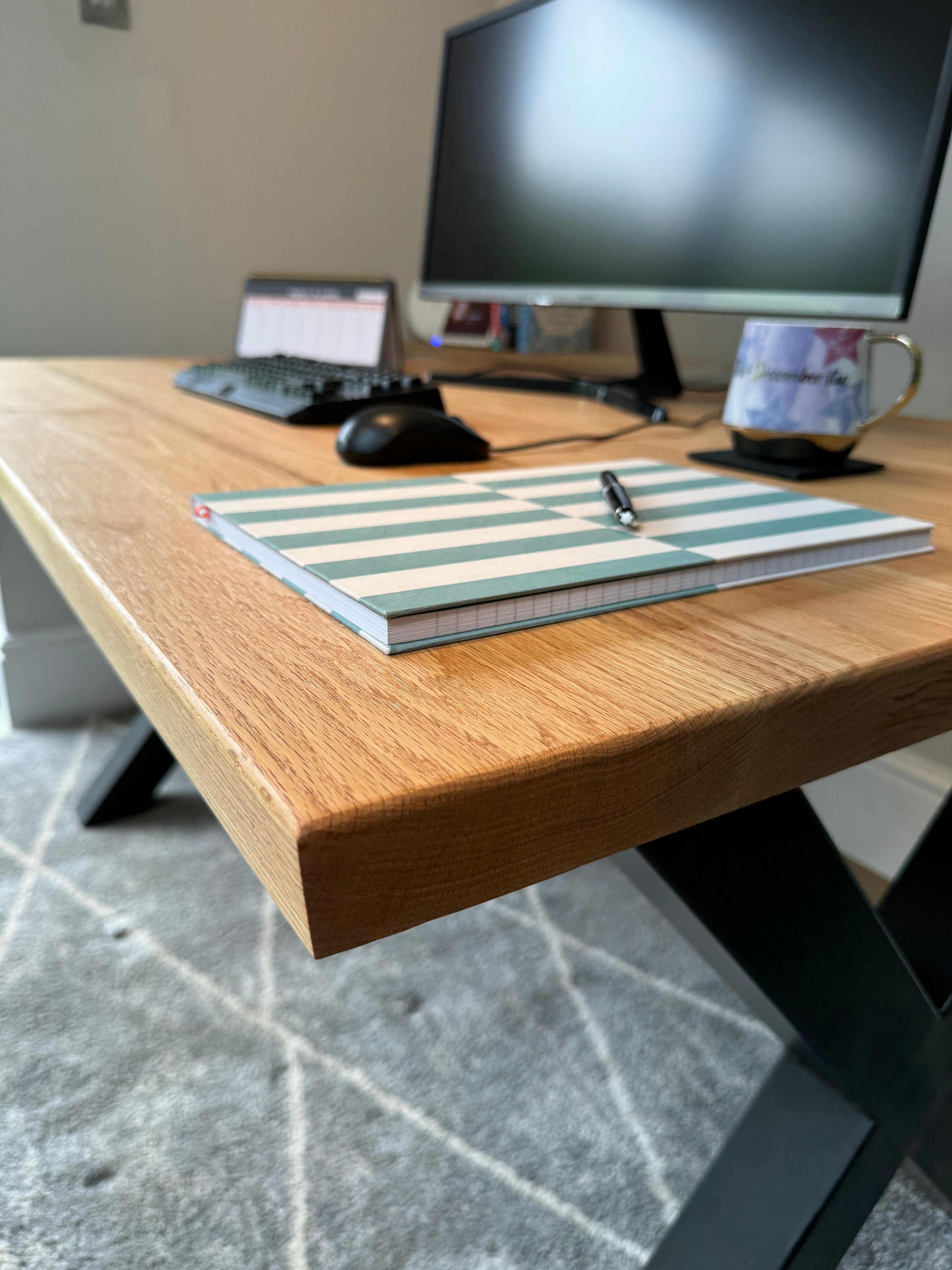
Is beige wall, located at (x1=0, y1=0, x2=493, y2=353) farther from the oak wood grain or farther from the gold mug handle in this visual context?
the gold mug handle

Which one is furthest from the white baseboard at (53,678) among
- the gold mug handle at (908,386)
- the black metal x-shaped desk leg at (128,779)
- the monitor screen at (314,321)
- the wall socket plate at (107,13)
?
the gold mug handle at (908,386)

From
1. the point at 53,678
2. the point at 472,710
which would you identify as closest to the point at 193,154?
the point at 53,678

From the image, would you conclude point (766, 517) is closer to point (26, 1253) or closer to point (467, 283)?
point (26, 1253)

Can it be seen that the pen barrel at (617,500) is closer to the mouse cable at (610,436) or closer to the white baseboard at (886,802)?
the mouse cable at (610,436)

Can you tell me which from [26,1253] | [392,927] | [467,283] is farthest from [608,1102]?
[467,283]

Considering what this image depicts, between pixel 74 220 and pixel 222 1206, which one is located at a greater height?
pixel 74 220

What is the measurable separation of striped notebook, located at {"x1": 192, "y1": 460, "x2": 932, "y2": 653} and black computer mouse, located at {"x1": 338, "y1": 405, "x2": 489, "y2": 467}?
9 centimetres

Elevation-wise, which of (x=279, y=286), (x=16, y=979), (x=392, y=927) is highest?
(x=279, y=286)

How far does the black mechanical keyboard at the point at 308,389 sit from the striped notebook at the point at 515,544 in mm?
302

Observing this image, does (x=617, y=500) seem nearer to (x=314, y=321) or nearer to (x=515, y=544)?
(x=515, y=544)

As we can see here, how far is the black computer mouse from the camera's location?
0.62m

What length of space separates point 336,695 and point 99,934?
93 centimetres

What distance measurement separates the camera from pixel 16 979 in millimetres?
981

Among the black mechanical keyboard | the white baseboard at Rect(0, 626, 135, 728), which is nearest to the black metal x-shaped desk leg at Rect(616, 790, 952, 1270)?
the black mechanical keyboard
